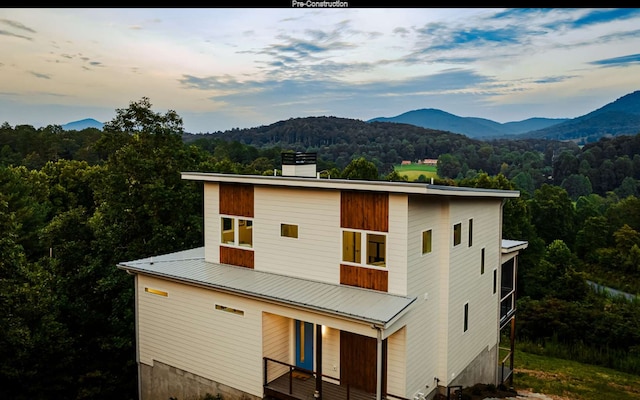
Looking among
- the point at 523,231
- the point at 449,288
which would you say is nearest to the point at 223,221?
the point at 449,288

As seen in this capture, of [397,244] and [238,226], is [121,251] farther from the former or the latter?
[397,244]

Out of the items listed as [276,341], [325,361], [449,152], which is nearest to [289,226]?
[276,341]

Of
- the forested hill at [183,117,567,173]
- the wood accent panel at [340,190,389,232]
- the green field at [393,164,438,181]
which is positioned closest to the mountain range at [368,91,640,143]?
the forested hill at [183,117,567,173]

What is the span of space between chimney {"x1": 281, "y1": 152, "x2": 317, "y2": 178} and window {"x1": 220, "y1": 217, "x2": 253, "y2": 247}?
5.73 ft

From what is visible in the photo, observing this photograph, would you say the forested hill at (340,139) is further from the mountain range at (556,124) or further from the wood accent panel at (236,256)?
the wood accent panel at (236,256)

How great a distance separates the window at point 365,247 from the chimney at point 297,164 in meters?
2.92

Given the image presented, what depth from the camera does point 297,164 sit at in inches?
499

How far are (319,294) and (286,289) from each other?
2.83ft

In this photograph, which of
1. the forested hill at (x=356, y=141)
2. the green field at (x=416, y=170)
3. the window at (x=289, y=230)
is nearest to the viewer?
the window at (x=289, y=230)

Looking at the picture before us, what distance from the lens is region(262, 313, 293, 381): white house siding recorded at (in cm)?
1067

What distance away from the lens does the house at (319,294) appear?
977cm

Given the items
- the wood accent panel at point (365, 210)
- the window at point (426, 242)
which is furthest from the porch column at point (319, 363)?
the window at point (426, 242)

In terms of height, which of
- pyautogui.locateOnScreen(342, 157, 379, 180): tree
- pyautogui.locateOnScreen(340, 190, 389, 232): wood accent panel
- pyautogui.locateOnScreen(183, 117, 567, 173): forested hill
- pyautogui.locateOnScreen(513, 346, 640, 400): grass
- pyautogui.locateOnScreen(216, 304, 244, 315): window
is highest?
pyautogui.locateOnScreen(183, 117, 567, 173): forested hill

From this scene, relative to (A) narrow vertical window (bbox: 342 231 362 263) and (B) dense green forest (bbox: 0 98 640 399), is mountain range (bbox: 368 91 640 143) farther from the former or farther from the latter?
(A) narrow vertical window (bbox: 342 231 362 263)
